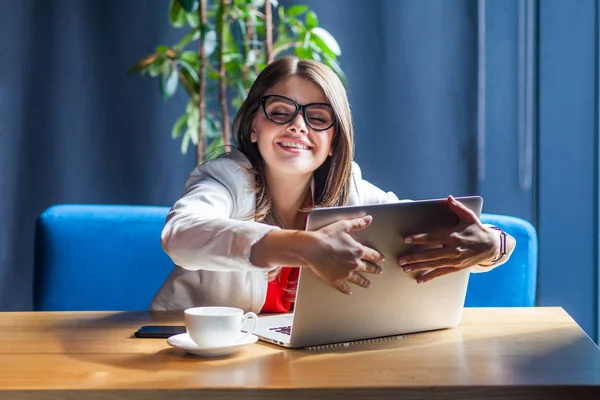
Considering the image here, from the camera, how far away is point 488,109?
3096 millimetres

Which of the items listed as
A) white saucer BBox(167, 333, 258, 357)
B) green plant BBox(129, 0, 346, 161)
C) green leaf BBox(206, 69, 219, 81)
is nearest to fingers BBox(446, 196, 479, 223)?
white saucer BBox(167, 333, 258, 357)

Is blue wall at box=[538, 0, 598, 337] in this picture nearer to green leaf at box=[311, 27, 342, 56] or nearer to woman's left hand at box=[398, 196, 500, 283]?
green leaf at box=[311, 27, 342, 56]

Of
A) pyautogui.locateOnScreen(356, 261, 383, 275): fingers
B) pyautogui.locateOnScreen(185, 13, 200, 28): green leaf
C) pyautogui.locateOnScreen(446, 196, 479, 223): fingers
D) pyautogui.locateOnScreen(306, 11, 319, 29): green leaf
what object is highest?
pyautogui.locateOnScreen(185, 13, 200, 28): green leaf

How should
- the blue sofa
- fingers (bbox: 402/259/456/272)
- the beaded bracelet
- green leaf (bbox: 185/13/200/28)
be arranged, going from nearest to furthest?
fingers (bbox: 402/259/456/272) → the beaded bracelet → the blue sofa → green leaf (bbox: 185/13/200/28)

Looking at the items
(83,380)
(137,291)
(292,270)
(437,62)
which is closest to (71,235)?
(137,291)

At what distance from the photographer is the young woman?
122 cm

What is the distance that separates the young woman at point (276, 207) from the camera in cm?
122

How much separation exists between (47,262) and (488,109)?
190 cm

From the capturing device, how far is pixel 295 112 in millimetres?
1583

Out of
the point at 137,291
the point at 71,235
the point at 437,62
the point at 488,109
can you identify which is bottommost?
the point at 137,291

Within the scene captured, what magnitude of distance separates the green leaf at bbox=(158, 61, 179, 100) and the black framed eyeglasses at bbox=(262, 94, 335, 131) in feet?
3.93

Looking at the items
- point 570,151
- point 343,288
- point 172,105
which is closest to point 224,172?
point 343,288

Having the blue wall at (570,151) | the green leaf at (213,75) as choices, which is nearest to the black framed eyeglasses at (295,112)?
the green leaf at (213,75)

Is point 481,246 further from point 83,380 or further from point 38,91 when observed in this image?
point 38,91
